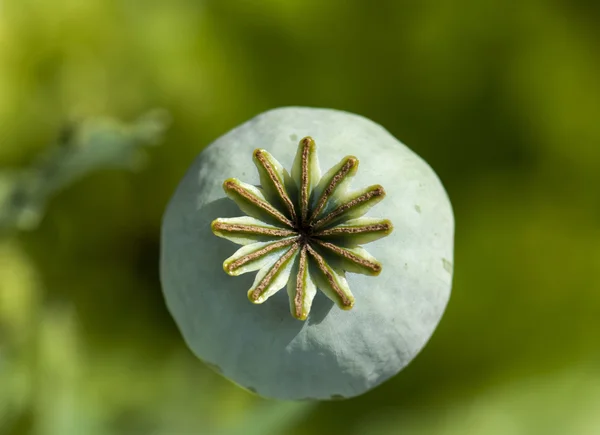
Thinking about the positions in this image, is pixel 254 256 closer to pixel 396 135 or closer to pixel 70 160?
pixel 70 160

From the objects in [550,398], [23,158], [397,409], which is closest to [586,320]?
[550,398]

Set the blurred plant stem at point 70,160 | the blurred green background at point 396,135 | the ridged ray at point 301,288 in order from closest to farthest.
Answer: the ridged ray at point 301,288, the blurred plant stem at point 70,160, the blurred green background at point 396,135

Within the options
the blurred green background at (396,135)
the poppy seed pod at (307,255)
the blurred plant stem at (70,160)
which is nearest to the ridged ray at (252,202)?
the poppy seed pod at (307,255)

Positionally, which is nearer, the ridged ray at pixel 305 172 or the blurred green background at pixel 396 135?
the ridged ray at pixel 305 172

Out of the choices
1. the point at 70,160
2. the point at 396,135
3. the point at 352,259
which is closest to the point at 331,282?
the point at 352,259

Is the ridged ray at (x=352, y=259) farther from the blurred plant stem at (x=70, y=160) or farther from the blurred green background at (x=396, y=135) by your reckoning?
the blurred green background at (x=396, y=135)

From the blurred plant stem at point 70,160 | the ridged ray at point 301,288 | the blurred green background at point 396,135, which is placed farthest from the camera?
the blurred green background at point 396,135

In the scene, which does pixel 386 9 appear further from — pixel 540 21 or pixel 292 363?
pixel 292 363
